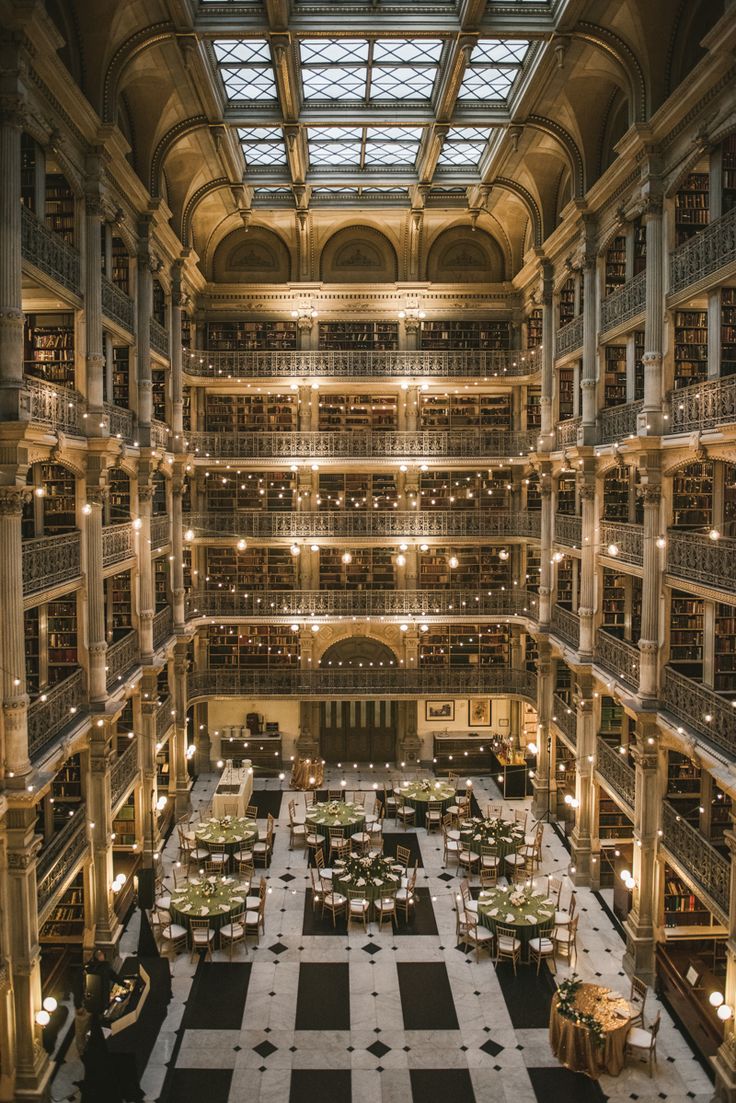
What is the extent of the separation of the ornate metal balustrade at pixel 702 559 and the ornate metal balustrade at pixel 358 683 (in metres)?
7.53

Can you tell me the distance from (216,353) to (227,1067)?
12897mm

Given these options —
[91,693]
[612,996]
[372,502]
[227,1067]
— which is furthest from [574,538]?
[227,1067]

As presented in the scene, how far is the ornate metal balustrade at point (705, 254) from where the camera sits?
834 cm

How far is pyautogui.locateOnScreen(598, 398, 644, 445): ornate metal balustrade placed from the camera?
36.6 feet

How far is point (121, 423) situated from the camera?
1162cm

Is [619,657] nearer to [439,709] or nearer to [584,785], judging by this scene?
[584,785]

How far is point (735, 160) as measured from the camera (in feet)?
30.3

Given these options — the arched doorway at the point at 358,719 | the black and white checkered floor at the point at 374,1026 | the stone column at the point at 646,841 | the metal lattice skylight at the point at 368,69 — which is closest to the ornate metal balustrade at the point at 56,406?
the metal lattice skylight at the point at 368,69

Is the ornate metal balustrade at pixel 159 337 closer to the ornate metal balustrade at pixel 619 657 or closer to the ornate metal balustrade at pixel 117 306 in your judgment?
the ornate metal balustrade at pixel 117 306

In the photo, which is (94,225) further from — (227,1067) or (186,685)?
(227,1067)

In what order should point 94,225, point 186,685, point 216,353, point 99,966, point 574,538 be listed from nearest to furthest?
point 99,966 < point 94,225 < point 574,538 < point 186,685 < point 216,353

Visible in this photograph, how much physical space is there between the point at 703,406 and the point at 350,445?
910 cm

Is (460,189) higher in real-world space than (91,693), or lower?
higher

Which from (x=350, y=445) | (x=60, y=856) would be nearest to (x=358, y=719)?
(x=350, y=445)
